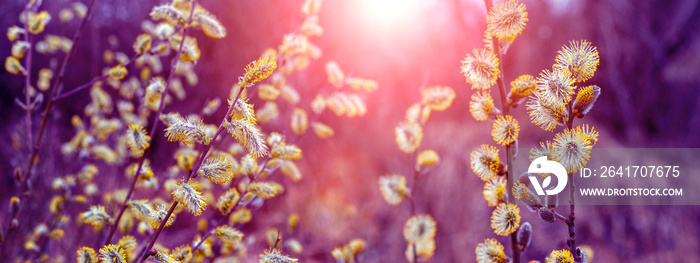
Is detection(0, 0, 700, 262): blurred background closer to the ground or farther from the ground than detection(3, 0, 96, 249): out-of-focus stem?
farther from the ground

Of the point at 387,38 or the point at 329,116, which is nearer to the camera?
the point at 329,116

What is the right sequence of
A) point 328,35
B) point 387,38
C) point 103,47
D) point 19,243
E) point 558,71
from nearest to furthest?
1. point 558,71
2. point 19,243
3. point 328,35
4. point 103,47
5. point 387,38

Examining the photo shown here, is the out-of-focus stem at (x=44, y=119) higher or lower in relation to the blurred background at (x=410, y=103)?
lower

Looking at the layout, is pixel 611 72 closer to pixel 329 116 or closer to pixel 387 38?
pixel 387 38

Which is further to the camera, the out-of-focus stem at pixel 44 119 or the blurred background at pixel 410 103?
the blurred background at pixel 410 103

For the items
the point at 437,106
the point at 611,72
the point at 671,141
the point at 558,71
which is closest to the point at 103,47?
the point at 437,106

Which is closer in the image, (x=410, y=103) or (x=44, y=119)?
(x=44, y=119)

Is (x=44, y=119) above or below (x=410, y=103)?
below

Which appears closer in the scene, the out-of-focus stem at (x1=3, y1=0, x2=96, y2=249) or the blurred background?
the out-of-focus stem at (x1=3, y1=0, x2=96, y2=249)
